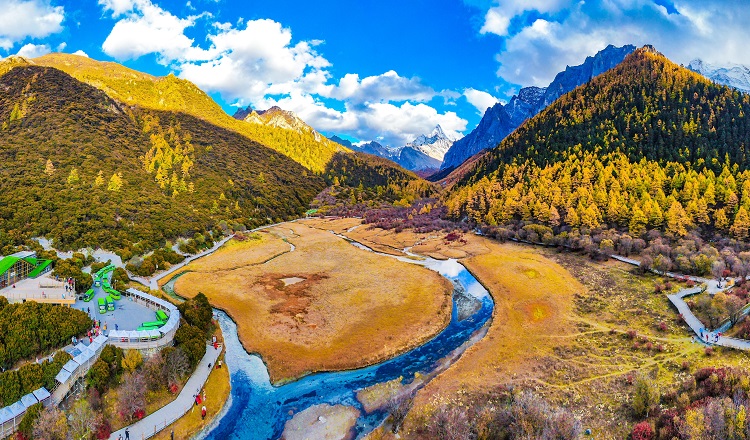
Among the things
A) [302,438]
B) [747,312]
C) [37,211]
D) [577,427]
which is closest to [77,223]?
[37,211]

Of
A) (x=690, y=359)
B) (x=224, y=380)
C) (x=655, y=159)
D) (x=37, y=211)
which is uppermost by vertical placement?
(x=655, y=159)

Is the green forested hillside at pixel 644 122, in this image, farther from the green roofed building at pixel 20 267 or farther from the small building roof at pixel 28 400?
the small building roof at pixel 28 400

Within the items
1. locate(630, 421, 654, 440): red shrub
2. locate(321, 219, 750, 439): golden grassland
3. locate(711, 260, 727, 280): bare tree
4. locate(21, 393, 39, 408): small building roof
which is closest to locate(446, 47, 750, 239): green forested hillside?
locate(711, 260, 727, 280): bare tree

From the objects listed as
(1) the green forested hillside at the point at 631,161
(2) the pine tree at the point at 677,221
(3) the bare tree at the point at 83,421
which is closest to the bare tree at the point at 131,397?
(3) the bare tree at the point at 83,421

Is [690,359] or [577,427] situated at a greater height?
[690,359]

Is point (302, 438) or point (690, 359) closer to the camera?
point (302, 438)

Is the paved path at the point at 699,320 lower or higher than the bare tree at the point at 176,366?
higher

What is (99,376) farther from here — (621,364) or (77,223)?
(77,223)

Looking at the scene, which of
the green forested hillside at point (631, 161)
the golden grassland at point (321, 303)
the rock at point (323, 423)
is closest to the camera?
the rock at point (323, 423)
